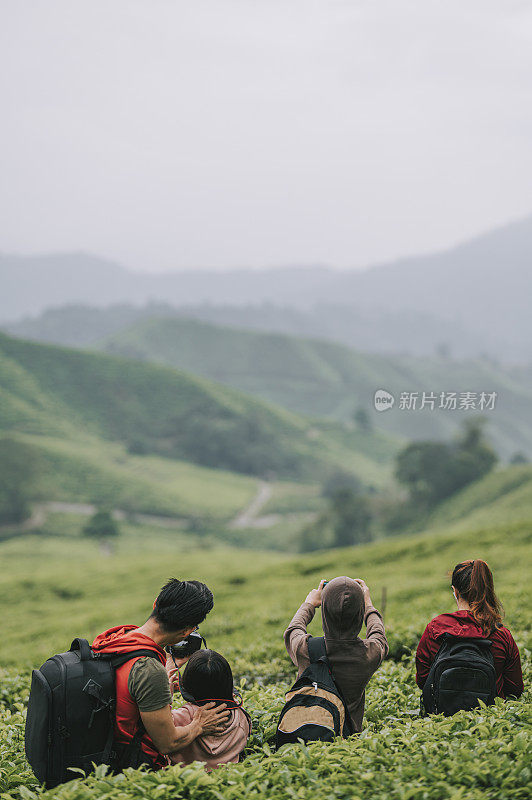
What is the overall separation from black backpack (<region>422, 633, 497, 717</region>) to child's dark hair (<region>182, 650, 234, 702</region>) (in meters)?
1.76

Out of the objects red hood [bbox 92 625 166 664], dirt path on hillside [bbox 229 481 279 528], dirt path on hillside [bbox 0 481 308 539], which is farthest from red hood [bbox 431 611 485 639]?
dirt path on hillside [bbox 229 481 279 528]

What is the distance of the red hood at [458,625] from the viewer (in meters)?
5.21

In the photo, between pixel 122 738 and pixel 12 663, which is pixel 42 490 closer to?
pixel 12 663

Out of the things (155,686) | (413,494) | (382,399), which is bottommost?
(413,494)

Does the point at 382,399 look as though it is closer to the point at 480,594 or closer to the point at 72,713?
the point at 480,594

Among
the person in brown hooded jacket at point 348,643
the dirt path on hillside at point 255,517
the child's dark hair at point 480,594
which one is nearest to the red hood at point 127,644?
the person in brown hooded jacket at point 348,643

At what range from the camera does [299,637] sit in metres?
5.10

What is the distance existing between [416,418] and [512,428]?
103ft

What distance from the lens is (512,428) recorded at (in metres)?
195

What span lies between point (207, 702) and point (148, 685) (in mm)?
697

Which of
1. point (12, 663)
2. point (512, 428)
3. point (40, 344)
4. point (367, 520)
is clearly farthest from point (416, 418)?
point (12, 663)

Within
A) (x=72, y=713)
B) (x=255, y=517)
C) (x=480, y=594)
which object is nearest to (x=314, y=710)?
(x=480, y=594)

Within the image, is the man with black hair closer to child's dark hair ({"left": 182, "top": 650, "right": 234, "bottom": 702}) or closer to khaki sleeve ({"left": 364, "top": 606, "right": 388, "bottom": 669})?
child's dark hair ({"left": 182, "top": 650, "right": 234, "bottom": 702})

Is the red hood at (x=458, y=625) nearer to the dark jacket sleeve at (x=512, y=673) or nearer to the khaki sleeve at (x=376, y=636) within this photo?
the dark jacket sleeve at (x=512, y=673)
